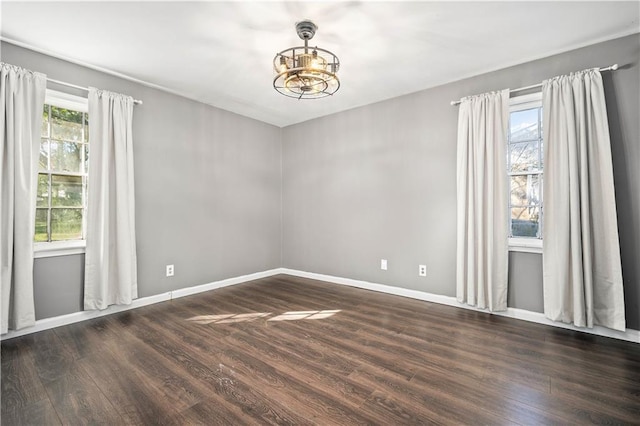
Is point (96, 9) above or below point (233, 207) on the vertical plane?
above

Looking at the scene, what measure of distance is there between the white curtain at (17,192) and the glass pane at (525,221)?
15.6 ft

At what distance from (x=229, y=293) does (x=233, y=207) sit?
50.7 inches

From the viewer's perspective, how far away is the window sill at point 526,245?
9.61 ft

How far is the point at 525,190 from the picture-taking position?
124 inches

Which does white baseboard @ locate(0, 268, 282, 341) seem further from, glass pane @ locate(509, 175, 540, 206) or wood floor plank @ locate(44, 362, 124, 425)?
glass pane @ locate(509, 175, 540, 206)

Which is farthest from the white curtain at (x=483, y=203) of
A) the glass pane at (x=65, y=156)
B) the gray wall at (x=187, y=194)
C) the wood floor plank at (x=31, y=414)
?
the glass pane at (x=65, y=156)

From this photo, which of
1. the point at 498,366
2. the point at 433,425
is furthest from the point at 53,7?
the point at 498,366

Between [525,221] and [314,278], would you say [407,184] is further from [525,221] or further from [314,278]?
[314,278]

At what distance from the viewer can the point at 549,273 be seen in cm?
275

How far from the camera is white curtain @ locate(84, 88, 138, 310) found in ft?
9.68

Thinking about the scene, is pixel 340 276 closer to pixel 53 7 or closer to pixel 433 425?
pixel 433 425

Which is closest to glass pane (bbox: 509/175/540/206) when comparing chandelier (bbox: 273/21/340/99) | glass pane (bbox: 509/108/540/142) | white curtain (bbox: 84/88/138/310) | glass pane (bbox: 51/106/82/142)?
glass pane (bbox: 509/108/540/142)

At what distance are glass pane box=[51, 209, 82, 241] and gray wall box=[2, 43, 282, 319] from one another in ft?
0.79

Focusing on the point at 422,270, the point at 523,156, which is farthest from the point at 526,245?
the point at 422,270
